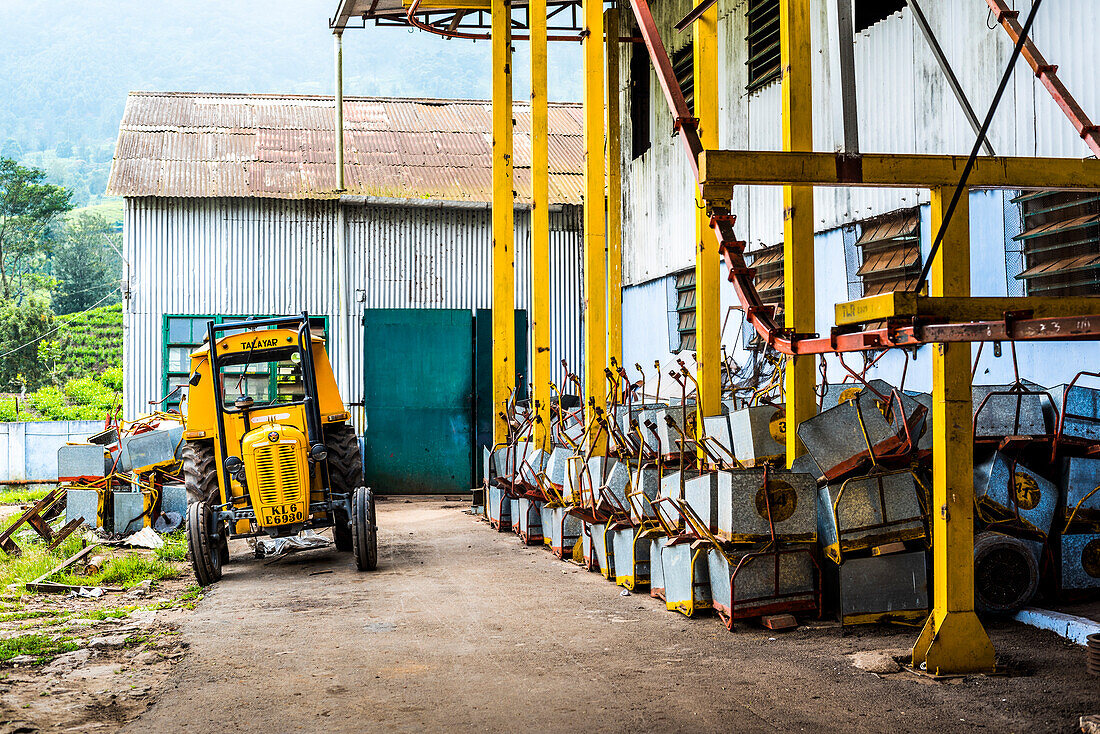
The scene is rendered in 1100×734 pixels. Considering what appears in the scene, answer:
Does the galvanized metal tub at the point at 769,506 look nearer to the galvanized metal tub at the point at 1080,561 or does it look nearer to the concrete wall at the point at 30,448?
the galvanized metal tub at the point at 1080,561

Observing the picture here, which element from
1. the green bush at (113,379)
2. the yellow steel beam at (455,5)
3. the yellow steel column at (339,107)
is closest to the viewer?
the yellow steel beam at (455,5)

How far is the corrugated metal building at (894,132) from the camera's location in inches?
334

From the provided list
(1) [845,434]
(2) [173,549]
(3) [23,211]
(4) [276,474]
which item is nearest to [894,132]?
(1) [845,434]

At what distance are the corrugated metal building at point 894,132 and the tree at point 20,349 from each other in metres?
38.3

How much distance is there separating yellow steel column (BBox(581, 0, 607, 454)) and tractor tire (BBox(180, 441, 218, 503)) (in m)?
4.18

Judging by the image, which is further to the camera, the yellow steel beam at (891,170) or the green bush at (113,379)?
the green bush at (113,379)

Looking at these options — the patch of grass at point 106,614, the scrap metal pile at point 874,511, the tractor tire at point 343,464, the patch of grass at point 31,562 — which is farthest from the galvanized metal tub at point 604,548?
the patch of grass at point 31,562

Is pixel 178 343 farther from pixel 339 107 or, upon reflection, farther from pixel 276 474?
pixel 276 474

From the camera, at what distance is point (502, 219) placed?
15664 mm

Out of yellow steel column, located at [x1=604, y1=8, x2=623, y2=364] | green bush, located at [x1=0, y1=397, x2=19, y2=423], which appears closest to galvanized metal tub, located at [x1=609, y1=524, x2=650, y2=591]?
yellow steel column, located at [x1=604, y1=8, x2=623, y2=364]

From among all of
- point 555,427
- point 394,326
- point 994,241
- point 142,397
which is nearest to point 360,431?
point 394,326

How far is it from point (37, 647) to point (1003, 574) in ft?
21.9

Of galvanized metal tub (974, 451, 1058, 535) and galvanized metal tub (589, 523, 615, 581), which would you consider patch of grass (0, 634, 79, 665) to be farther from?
galvanized metal tub (974, 451, 1058, 535)

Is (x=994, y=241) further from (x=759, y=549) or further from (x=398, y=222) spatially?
(x=398, y=222)
